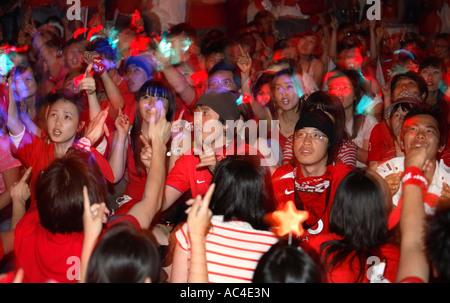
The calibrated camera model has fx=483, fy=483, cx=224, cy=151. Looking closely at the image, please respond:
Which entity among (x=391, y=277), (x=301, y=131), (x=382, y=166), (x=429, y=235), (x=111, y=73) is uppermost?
(x=111, y=73)

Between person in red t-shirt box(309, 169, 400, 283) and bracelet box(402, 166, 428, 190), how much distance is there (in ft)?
0.64

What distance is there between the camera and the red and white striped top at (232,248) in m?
2.07

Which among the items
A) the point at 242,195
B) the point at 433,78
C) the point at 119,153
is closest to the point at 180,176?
the point at 119,153

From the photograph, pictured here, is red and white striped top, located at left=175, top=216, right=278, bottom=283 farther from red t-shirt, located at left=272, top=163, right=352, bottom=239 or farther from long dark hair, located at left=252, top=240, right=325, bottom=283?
red t-shirt, located at left=272, top=163, right=352, bottom=239

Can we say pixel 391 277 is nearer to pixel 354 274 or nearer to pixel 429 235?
pixel 354 274

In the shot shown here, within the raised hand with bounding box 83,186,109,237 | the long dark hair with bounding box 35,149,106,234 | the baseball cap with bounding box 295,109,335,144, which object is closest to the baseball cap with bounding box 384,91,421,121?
the baseball cap with bounding box 295,109,335,144

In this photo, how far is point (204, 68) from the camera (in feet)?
19.3

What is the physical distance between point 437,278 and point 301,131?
5.30 ft

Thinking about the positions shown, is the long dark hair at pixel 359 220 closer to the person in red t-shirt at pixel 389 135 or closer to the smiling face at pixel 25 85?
the person in red t-shirt at pixel 389 135

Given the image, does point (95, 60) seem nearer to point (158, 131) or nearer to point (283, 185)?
point (158, 131)

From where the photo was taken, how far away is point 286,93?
4383 millimetres
